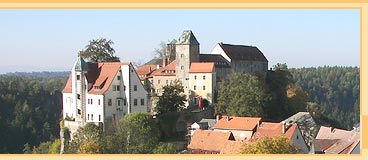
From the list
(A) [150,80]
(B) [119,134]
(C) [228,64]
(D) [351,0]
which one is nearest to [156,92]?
(A) [150,80]

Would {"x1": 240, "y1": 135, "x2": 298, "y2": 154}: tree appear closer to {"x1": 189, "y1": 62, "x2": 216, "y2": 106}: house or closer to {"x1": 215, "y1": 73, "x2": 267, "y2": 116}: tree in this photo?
{"x1": 215, "y1": 73, "x2": 267, "y2": 116}: tree

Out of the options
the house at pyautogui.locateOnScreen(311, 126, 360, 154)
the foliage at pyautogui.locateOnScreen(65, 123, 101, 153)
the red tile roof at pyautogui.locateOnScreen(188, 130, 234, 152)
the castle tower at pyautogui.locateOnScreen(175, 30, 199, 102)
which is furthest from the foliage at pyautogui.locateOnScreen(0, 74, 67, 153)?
the house at pyautogui.locateOnScreen(311, 126, 360, 154)

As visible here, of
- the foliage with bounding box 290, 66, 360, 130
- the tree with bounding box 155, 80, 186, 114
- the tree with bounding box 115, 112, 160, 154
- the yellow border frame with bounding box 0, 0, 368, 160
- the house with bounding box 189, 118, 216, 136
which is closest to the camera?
the yellow border frame with bounding box 0, 0, 368, 160

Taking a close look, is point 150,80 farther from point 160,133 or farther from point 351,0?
point 351,0

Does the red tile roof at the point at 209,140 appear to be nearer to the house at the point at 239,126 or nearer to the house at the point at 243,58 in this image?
the house at the point at 239,126

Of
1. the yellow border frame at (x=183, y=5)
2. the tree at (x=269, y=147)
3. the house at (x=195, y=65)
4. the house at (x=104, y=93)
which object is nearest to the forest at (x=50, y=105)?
the house at (x=195, y=65)

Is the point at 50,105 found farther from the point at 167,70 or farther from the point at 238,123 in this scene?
the point at 238,123
